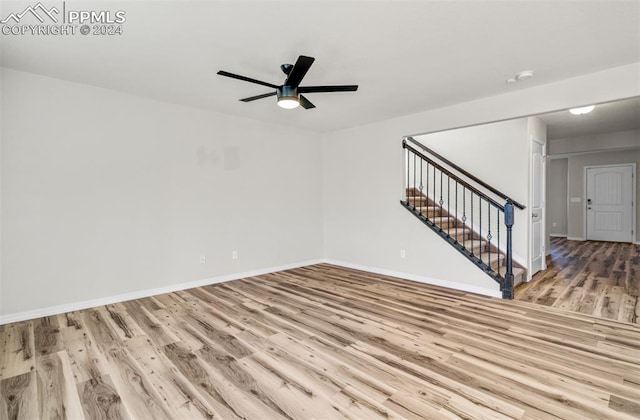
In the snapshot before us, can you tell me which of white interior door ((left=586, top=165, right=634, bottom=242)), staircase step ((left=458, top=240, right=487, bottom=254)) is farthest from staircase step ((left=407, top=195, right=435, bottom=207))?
white interior door ((left=586, top=165, right=634, bottom=242))

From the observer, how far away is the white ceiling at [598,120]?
4.79m

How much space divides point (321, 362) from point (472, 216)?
371 centimetres

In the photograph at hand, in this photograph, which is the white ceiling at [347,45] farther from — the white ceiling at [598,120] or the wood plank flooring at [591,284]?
the wood plank flooring at [591,284]

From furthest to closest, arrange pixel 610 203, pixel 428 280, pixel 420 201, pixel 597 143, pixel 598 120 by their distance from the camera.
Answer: pixel 610 203, pixel 597 143, pixel 598 120, pixel 420 201, pixel 428 280

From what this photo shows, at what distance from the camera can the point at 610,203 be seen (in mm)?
8008

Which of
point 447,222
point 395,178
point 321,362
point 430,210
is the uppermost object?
point 395,178

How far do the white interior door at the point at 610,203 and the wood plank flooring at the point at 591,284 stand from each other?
143 cm

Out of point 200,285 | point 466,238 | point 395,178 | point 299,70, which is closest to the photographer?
point 299,70

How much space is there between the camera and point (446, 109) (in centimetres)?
424

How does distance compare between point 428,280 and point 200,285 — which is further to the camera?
point 428,280

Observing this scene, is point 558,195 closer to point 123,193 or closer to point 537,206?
point 537,206

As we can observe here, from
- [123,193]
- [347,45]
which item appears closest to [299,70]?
[347,45]

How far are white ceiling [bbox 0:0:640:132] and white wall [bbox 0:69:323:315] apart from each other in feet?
1.28

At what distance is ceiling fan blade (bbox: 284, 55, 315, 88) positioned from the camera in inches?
87.1
